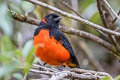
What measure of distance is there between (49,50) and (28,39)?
2493 mm

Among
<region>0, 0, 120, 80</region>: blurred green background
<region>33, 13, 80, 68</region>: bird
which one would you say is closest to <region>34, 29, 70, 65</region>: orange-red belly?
<region>33, 13, 80, 68</region>: bird

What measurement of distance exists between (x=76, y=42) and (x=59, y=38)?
173 cm

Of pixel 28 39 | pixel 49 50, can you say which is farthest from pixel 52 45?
pixel 28 39

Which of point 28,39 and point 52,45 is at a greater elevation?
point 28,39

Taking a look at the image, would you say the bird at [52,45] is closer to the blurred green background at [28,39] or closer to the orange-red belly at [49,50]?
the orange-red belly at [49,50]

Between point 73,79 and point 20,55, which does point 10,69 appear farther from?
point 73,79

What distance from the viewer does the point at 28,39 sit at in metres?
6.84

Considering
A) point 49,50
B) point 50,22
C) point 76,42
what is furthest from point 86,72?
point 76,42

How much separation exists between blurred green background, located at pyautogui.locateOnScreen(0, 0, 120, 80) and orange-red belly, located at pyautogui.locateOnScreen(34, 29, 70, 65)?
0.86ft

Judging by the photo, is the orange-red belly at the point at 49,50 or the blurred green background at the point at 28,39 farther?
the orange-red belly at the point at 49,50

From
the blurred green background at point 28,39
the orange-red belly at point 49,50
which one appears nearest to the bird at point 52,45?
the orange-red belly at point 49,50

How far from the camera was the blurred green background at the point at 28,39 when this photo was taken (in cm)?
217

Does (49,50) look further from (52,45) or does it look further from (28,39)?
(28,39)

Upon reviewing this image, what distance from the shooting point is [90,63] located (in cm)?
639
